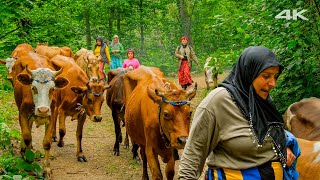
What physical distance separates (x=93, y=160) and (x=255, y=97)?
716cm

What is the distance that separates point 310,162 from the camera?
497 centimetres

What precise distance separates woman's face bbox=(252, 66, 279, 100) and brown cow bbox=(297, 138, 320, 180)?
203 centimetres

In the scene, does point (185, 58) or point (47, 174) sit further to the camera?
point (185, 58)

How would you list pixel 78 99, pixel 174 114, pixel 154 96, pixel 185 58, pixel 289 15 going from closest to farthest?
pixel 174 114
pixel 154 96
pixel 289 15
pixel 78 99
pixel 185 58

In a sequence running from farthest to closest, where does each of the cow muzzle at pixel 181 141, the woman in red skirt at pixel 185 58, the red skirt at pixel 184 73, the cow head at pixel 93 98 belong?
the red skirt at pixel 184 73
the woman in red skirt at pixel 185 58
the cow head at pixel 93 98
the cow muzzle at pixel 181 141

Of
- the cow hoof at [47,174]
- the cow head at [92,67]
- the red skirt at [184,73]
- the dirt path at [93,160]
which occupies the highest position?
the cow head at [92,67]

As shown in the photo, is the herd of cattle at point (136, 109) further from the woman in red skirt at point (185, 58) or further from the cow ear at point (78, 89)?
the woman in red skirt at point (185, 58)

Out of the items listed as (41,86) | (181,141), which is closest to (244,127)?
(181,141)

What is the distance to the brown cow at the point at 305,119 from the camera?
627 centimetres

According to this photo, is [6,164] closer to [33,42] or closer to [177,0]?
[33,42]

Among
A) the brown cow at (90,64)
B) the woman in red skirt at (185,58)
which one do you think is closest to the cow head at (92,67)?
the brown cow at (90,64)

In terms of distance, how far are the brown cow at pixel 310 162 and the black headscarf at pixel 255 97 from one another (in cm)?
183

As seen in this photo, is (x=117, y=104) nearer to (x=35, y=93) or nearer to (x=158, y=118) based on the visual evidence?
(x=35, y=93)

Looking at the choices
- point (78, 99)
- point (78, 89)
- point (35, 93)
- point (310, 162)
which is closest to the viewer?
point (310, 162)
